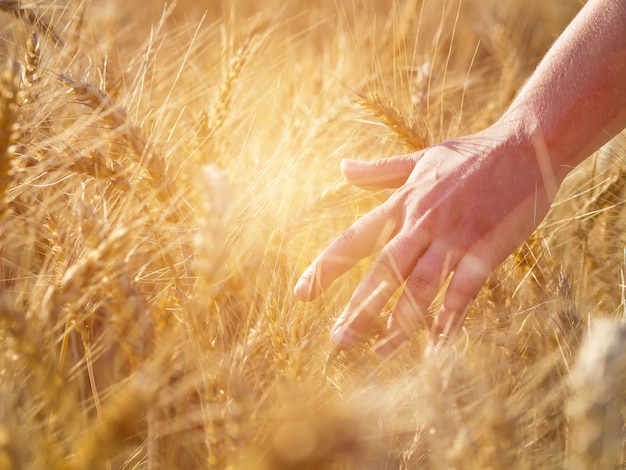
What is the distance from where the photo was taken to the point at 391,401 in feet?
2.64

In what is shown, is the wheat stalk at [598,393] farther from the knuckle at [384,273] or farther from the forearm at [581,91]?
the forearm at [581,91]

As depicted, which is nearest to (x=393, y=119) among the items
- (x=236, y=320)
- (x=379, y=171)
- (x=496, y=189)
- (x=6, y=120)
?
(x=379, y=171)

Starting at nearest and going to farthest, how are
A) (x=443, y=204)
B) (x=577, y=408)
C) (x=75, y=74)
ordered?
1. (x=577, y=408)
2. (x=443, y=204)
3. (x=75, y=74)

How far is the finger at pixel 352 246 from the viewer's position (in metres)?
1.00

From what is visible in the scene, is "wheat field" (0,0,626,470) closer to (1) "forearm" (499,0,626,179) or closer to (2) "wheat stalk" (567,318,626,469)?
(2) "wheat stalk" (567,318,626,469)

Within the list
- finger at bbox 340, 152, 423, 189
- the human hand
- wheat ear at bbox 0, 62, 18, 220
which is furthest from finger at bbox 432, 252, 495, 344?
wheat ear at bbox 0, 62, 18, 220

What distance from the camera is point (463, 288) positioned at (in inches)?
37.4

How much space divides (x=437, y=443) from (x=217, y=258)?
35 centimetres

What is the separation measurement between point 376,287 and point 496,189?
0.31 m

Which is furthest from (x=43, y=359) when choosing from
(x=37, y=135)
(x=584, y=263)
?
(x=584, y=263)

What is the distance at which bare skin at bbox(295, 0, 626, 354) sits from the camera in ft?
3.18

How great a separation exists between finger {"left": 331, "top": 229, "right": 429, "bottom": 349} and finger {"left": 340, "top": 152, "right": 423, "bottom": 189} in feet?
0.52

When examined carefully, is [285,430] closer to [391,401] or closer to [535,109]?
[391,401]

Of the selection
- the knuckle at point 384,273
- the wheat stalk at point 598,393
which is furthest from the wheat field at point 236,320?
the knuckle at point 384,273
